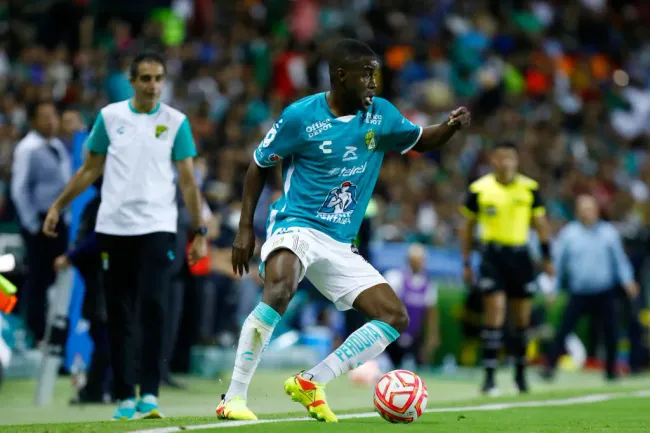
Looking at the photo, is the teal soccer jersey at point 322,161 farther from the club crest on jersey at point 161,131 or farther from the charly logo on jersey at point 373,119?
the club crest on jersey at point 161,131

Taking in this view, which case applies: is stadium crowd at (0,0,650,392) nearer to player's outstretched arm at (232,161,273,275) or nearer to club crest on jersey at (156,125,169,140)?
club crest on jersey at (156,125,169,140)

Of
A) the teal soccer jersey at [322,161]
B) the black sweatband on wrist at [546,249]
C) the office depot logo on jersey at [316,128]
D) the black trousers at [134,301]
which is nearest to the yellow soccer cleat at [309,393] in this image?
the teal soccer jersey at [322,161]

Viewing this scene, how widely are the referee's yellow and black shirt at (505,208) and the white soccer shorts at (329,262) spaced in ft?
20.4

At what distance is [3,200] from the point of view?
17.2 m

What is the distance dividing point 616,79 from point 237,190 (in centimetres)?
1407

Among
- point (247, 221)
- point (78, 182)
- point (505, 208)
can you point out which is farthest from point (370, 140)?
point (505, 208)

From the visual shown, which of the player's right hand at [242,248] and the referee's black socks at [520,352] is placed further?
the referee's black socks at [520,352]

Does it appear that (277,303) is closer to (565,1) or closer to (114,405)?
(114,405)

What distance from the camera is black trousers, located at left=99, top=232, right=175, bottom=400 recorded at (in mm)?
9039

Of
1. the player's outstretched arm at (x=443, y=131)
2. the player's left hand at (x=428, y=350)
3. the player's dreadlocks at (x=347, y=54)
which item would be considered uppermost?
the player's dreadlocks at (x=347, y=54)

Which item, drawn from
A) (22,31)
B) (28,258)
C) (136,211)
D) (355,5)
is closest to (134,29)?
(22,31)

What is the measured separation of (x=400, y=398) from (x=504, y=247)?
21.5 ft

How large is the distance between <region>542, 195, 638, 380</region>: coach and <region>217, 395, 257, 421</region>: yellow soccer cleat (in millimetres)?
10471

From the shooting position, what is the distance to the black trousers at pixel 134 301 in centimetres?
904
